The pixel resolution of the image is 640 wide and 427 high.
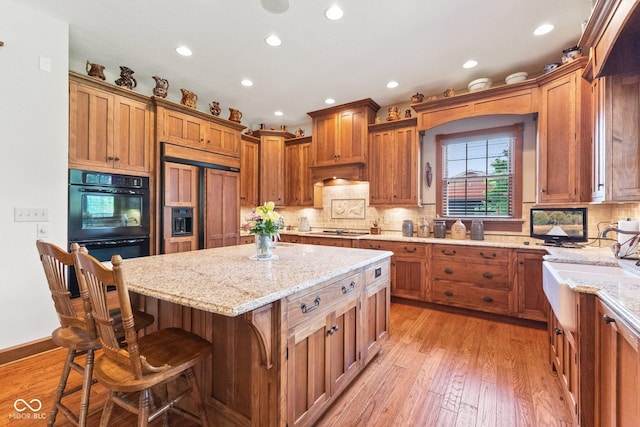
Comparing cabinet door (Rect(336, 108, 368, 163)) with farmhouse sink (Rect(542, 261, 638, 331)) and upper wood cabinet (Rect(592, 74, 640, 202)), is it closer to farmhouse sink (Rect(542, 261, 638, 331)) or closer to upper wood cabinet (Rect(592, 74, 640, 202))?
upper wood cabinet (Rect(592, 74, 640, 202))

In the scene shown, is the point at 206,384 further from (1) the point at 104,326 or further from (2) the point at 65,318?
(2) the point at 65,318

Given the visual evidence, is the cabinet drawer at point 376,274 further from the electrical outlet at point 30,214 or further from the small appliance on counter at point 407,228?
the electrical outlet at point 30,214

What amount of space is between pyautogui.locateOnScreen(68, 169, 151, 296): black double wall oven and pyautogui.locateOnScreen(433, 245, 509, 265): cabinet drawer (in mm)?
3613

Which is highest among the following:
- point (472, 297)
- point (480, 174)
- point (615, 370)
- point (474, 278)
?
point (480, 174)

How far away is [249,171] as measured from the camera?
4.85 metres

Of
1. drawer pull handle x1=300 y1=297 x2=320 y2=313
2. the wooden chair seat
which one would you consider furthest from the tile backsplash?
the wooden chair seat

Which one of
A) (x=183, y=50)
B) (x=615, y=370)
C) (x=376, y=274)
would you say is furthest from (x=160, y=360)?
(x=183, y=50)

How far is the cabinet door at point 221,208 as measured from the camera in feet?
12.4

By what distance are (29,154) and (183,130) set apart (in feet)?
5.01

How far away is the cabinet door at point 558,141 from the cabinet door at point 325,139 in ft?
8.75

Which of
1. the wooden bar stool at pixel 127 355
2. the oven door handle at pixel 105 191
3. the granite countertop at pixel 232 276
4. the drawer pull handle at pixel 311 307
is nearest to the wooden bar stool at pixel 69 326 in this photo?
the wooden bar stool at pixel 127 355

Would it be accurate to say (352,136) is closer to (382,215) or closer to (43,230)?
(382,215)

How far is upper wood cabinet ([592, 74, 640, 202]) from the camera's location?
1.92 m

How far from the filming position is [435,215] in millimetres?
3924
